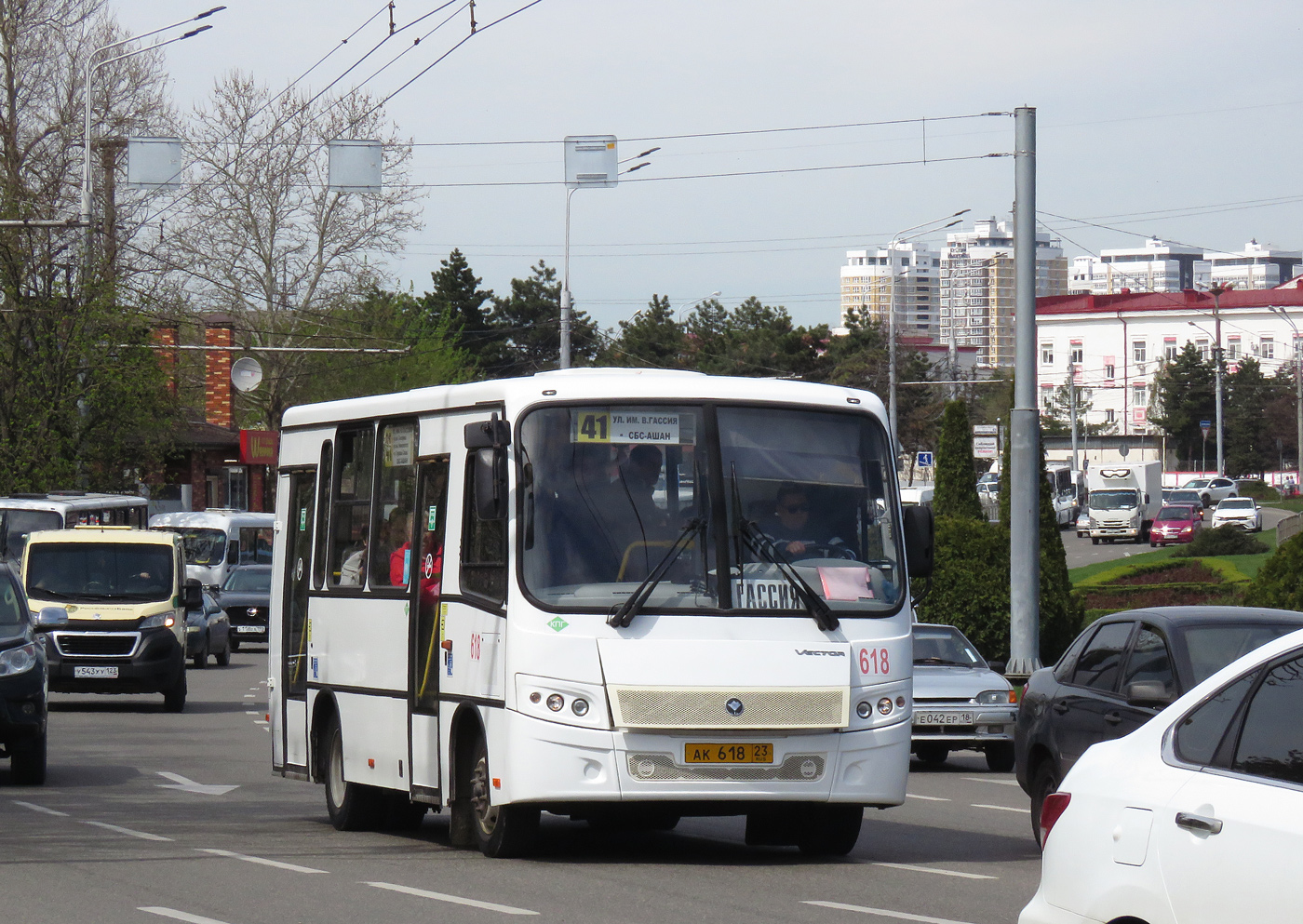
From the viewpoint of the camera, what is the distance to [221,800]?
48.3 ft

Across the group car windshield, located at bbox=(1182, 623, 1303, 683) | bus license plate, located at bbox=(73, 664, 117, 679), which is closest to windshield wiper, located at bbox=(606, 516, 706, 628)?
car windshield, located at bbox=(1182, 623, 1303, 683)

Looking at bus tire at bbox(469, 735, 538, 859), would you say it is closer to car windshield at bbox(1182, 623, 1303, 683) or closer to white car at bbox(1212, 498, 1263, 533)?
car windshield at bbox(1182, 623, 1303, 683)

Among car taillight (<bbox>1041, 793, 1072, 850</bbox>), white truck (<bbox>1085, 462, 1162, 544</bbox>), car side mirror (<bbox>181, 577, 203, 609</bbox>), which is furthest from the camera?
white truck (<bbox>1085, 462, 1162, 544</bbox>)

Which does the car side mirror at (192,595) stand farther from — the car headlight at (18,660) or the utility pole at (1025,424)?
the utility pole at (1025,424)

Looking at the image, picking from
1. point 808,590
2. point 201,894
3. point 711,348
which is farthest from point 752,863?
point 711,348

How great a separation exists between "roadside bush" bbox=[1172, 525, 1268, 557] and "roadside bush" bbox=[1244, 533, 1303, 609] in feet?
114

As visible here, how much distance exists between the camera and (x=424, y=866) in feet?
35.8

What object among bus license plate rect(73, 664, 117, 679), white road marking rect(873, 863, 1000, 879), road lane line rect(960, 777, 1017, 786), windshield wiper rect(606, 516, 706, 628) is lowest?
road lane line rect(960, 777, 1017, 786)

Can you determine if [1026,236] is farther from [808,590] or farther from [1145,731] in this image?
[1145,731]

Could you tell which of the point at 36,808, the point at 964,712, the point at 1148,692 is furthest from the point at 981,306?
the point at 1148,692

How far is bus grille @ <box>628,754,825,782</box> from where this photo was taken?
10367 mm

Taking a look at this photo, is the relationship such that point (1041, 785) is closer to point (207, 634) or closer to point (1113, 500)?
point (207, 634)

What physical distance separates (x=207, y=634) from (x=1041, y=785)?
81.1 feet

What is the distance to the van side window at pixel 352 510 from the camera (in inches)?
505
